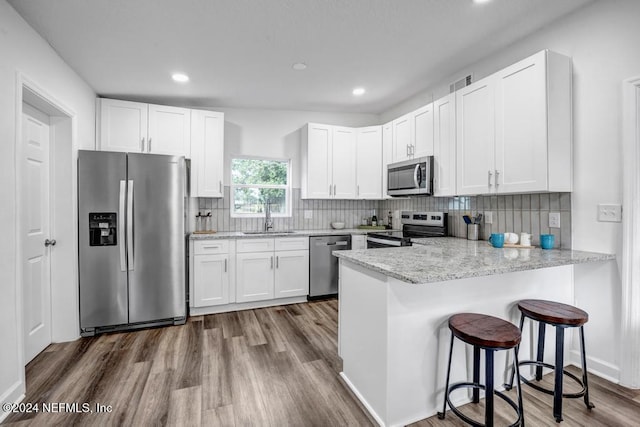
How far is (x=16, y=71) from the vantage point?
6.26 feet

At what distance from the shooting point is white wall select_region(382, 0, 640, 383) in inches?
76.2

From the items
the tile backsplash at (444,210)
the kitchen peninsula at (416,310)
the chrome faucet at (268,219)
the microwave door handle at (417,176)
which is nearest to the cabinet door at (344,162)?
the tile backsplash at (444,210)

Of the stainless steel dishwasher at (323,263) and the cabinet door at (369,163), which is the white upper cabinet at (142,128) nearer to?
the stainless steel dishwasher at (323,263)

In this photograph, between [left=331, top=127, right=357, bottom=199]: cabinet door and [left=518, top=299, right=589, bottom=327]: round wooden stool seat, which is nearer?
[left=518, top=299, right=589, bottom=327]: round wooden stool seat

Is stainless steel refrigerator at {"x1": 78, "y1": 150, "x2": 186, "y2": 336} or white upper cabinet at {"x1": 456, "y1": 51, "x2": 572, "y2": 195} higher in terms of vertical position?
white upper cabinet at {"x1": 456, "y1": 51, "x2": 572, "y2": 195}

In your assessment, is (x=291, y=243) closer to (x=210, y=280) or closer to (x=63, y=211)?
(x=210, y=280)

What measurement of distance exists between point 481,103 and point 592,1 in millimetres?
866

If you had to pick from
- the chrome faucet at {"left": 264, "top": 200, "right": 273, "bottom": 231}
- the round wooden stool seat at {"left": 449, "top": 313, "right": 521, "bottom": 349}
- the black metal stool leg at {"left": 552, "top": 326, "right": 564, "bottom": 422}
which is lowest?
the black metal stool leg at {"left": 552, "top": 326, "right": 564, "bottom": 422}

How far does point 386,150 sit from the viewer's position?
12.8ft

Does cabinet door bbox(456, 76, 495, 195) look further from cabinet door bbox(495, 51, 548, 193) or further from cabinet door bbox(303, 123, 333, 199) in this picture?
cabinet door bbox(303, 123, 333, 199)

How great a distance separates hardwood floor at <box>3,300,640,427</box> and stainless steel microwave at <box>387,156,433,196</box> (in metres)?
1.75

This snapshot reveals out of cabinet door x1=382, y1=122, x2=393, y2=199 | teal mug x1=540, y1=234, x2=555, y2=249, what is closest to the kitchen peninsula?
teal mug x1=540, y1=234, x2=555, y2=249

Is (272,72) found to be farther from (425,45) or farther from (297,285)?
(297,285)

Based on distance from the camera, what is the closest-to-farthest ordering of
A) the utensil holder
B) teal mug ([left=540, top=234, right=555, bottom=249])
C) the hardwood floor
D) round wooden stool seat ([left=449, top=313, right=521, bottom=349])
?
1. round wooden stool seat ([left=449, top=313, right=521, bottom=349])
2. the hardwood floor
3. teal mug ([left=540, top=234, right=555, bottom=249])
4. the utensil holder
